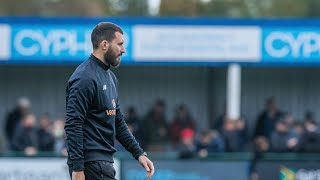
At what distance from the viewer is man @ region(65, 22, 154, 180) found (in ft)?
23.0

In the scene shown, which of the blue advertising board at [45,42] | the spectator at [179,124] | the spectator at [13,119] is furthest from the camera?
the blue advertising board at [45,42]

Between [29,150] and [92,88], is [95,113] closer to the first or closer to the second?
[92,88]

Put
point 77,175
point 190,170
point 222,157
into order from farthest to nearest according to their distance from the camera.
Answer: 1. point 222,157
2. point 190,170
3. point 77,175

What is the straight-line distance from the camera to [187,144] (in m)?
17.7

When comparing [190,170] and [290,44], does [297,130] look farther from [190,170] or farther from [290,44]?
[190,170]

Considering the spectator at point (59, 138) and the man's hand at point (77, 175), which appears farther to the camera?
the spectator at point (59, 138)

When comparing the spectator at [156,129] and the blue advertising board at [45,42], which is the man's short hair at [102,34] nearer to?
the spectator at [156,129]

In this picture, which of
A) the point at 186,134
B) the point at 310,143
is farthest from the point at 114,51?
the point at 186,134

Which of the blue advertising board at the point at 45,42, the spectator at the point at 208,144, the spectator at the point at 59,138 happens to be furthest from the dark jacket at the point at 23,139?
the blue advertising board at the point at 45,42

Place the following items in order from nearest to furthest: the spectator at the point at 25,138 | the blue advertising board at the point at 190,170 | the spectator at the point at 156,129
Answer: the blue advertising board at the point at 190,170
the spectator at the point at 25,138
the spectator at the point at 156,129

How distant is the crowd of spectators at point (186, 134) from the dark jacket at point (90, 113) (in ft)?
26.2

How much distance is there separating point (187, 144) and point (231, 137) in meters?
0.82

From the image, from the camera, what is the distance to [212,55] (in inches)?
822

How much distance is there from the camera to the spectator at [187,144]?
15.3m
